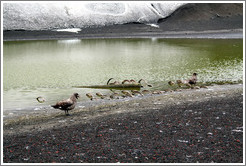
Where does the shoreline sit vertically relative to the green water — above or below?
above

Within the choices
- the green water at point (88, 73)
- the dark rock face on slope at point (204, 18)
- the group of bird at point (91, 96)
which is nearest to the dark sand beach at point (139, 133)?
the group of bird at point (91, 96)

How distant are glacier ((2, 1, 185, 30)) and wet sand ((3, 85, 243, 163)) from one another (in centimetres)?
5113

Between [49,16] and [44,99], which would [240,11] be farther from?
[44,99]

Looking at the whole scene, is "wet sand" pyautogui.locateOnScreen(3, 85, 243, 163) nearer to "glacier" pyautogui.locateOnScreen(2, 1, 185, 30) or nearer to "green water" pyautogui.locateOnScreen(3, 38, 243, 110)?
"green water" pyautogui.locateOnScreen(3, 38, 243, 110)

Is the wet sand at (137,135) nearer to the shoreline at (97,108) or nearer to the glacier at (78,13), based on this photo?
the shoreline at (97,108)

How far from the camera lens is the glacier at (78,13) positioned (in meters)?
61.9

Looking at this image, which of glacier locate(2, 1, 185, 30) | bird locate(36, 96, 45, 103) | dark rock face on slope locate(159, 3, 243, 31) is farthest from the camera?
dark rock face on slope locate(159, 3, 243, 31)

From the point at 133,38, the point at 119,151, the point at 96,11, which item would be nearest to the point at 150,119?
the point at 119,151

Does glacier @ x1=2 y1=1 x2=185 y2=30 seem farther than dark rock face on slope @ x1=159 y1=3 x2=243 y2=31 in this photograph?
No

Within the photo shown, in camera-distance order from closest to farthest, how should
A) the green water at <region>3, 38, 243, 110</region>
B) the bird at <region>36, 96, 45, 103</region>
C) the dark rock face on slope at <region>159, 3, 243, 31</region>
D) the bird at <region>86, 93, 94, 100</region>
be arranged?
1. the bird at <region>36, 96, 45, 103</region>
2. the bird at <region>86, 93, 94, 100</region>
3. the green water at <region>3, 38, 243, 110</region>
4. the dark rock face on slope at <region>159, 3, 243, 31</region>

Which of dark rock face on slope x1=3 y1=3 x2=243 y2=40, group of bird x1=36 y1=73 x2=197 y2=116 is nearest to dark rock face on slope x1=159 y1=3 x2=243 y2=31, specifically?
dark rock face on slope x1=3 y1=3 x2=243 y2=40

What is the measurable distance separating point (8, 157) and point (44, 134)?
5.98 feet

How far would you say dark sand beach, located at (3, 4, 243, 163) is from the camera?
805 centimetres

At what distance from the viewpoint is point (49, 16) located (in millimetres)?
65562
